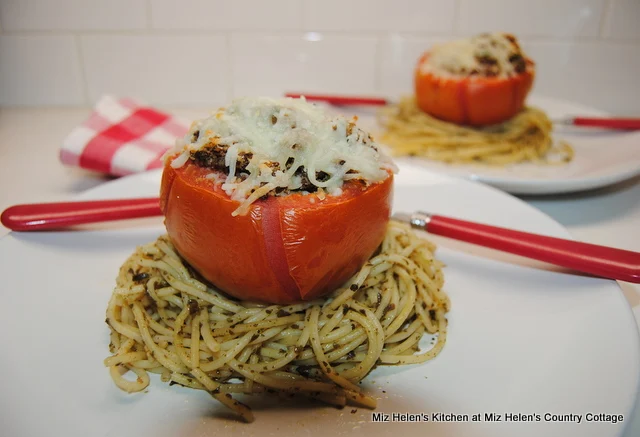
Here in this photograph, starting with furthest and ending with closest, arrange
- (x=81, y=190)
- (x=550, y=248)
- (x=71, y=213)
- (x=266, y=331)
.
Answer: (x=81, y=190)
(x=71, y=213)
(x=550, y=248)
(x=266, y=331)

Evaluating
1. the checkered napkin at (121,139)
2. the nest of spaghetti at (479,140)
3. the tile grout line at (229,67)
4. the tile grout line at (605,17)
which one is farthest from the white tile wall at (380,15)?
the checkered napkin at (121,139)

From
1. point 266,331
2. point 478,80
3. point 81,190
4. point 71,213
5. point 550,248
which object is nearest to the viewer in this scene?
point 266,331

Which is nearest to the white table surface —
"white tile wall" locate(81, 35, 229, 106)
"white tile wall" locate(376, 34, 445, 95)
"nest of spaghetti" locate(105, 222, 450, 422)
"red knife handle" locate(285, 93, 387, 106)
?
"white tile wall" locate(81, 35, 229, 106)

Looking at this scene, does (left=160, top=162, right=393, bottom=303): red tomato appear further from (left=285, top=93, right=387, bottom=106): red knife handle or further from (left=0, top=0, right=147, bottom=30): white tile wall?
(left=0, top=0, right=147, bottom=30): white tile wall

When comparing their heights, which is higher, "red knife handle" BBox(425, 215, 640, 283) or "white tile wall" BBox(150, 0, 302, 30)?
"white tile wall" BBox(150, 0, 302, 30)

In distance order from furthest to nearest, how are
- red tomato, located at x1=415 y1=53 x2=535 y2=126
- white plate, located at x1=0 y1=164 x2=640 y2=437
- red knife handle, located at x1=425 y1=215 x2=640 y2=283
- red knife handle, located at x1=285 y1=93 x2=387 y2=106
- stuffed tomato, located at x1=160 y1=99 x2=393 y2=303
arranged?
1. red knife handle, located at x1=285 y1=93 x2=387 y2=106
2. red tomato, located at x1=415 y1=53 x2=535 y2=126
3. red knife handle, located at x1=425 y1=215 x2=640 y2=283
4. stuffed tomato, located at x1=160 y1=99 x2=393 y2=303
5. white plate, located at x1=0 y1=164 x2=640 y2=437

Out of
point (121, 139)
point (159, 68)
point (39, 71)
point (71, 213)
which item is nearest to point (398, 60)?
point (159, 68)

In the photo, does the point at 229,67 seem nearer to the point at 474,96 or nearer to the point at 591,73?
the point at 474,96

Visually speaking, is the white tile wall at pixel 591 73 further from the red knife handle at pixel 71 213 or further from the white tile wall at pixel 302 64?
the red knife handle at pixel 71 213
